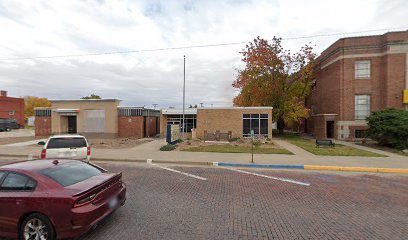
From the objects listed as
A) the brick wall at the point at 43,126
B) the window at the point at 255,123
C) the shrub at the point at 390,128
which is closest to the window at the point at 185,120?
the window at the point at 255,123

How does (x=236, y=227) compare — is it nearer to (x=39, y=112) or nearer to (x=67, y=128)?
(x=67, y=128)

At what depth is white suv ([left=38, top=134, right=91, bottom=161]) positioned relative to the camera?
28.7ft

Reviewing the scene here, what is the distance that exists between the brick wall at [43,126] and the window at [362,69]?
119 feet

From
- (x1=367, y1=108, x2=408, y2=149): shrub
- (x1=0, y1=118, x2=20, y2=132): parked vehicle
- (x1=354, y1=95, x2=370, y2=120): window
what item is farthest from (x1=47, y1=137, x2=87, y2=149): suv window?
(x1=0, y1=118, x2=20, y2=132): parked vehicle

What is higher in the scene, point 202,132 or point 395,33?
point 395,33

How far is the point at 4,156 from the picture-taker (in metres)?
13.4

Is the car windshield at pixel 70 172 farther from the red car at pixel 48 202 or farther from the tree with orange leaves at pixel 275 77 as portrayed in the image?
the tree with orange leaves at pixel 275 77

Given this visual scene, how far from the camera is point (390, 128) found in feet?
54.6

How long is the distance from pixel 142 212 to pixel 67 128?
26597 millimetres

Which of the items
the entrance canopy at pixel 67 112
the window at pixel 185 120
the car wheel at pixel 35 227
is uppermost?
the entrance canopy at pixel 67 112

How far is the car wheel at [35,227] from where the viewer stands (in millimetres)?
3617

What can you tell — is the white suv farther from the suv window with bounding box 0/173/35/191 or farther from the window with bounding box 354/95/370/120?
the window with bounding box 354/95/370/120

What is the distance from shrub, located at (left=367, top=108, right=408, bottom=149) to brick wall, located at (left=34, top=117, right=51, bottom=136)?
34147 millimetres

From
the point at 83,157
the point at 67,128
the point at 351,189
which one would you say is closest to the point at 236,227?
the point at 351,189
